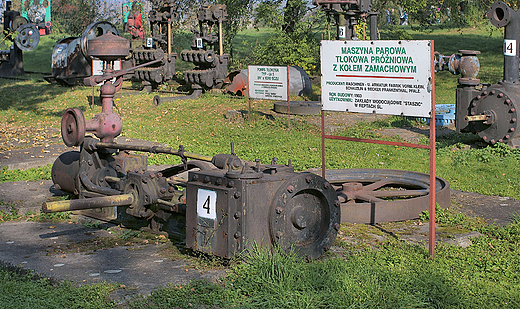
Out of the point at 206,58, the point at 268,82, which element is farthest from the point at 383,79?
the point at 206,58

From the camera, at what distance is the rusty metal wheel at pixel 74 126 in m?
6.31

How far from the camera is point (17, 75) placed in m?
26.1

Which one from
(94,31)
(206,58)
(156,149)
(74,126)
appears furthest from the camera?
(94,31)

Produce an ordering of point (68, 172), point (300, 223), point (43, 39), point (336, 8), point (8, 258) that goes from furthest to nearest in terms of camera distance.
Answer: point (43, 39)
point (336, 8)
point (68, 172)
point (8, 258)
point (300, 223)

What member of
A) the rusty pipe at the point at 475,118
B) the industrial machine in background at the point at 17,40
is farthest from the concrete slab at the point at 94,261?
the industrial machine in background at the point at 17,40

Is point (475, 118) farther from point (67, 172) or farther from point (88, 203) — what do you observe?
point (88, 203)

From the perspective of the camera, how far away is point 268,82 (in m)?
13.5

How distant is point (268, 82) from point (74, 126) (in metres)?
7.57

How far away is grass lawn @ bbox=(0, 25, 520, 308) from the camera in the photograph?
12.8 feet

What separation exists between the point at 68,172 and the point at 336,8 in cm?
1104

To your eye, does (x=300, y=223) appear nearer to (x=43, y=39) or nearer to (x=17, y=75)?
(x=17, y=75)

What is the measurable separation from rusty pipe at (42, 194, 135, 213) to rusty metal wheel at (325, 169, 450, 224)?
216cm

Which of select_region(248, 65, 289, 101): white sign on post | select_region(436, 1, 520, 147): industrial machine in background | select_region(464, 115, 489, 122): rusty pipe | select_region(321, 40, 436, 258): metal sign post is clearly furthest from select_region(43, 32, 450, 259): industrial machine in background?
select_region(248, 65, 289, 101): white sign on post

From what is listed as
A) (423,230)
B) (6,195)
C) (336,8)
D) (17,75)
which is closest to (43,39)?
(17,75)
